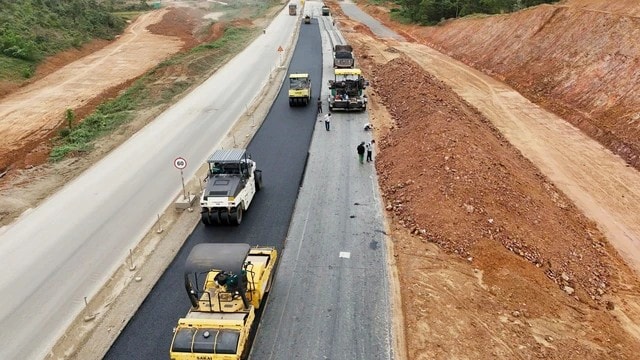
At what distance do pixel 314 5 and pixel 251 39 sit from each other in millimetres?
39409

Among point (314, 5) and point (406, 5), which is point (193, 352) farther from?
point (314, 5)

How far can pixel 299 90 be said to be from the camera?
32.8 m

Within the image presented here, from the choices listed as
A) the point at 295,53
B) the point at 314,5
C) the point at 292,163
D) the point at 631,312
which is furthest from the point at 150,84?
the point at 314,5

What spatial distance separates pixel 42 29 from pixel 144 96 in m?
28.4

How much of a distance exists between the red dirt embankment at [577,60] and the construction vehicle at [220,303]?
73.6ft

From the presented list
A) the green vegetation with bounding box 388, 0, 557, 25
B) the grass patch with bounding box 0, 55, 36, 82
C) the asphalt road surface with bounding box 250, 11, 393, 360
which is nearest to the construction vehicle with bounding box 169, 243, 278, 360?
the asphalt road surface with bounding box 250, 11, 393, 360

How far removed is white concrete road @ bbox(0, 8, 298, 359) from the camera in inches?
580

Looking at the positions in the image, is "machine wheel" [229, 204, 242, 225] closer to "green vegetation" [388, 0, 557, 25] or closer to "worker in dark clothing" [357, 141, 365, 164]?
"worker in dark clothing" [357, 141, 365, 164]

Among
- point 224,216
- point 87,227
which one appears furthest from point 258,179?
point 87,227

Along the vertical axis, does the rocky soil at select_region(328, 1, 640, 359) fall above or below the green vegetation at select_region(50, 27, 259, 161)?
above

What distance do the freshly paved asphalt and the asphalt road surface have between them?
2.73 ft

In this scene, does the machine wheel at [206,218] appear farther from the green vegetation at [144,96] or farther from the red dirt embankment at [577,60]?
the red dirt embankment at [577,60]

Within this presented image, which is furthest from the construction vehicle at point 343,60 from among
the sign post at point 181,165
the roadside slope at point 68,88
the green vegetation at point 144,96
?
the sign post at point 181,165

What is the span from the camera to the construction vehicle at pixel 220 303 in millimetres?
11266
